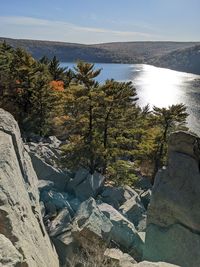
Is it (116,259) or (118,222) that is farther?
(118,222)

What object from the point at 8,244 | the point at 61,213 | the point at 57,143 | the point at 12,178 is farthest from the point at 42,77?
the point at 8,244

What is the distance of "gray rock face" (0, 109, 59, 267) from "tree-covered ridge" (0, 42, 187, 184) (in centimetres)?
1636

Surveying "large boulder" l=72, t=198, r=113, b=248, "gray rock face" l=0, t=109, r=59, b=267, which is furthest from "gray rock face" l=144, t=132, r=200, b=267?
"gray rock face" l=0, t=109, r=59, b=267

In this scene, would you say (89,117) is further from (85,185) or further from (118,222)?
(118,222)

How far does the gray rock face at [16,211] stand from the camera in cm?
770

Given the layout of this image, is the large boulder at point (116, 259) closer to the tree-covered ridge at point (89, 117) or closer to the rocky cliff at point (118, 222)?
the rocky cliff at point (118, 222)

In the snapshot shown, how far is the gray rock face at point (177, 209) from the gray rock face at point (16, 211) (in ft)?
16.9

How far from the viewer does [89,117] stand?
29.0 meters

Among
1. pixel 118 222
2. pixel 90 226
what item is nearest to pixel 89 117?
pixel 118 222

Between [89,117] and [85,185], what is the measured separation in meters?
9.06

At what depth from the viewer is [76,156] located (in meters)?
27.7

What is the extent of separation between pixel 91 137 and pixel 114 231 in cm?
1453

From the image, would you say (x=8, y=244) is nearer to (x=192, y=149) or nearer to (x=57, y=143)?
(x=192, y=149)

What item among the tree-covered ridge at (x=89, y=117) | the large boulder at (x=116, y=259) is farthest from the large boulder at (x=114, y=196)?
the large boulder at (x=116, y=259)
